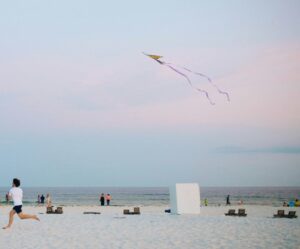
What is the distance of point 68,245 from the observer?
12188mm

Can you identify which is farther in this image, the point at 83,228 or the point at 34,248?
the point at 83,228

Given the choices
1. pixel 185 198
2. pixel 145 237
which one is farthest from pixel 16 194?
pixel 185 198

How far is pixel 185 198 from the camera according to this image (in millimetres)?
23609

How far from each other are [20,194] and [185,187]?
9906mm

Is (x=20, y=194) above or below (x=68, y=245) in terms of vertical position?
above

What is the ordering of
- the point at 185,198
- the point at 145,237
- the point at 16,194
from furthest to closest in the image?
the point at 185,198 < the point at 16,194 < the point at 145,237

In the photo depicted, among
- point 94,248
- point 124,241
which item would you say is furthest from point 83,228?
point 94,248

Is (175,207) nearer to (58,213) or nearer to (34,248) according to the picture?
(58,213)

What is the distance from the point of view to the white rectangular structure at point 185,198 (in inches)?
920

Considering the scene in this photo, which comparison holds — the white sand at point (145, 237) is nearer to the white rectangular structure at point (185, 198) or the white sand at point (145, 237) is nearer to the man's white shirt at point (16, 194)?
the man's white shirt at point (16, 194)

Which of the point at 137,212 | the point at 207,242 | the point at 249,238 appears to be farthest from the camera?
the point at 137,212

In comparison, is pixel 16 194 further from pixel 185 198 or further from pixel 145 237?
pixel 185 198

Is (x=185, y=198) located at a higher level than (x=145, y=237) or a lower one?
higher

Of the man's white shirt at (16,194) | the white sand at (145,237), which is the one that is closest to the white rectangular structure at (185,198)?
the white sand at (145,237)
